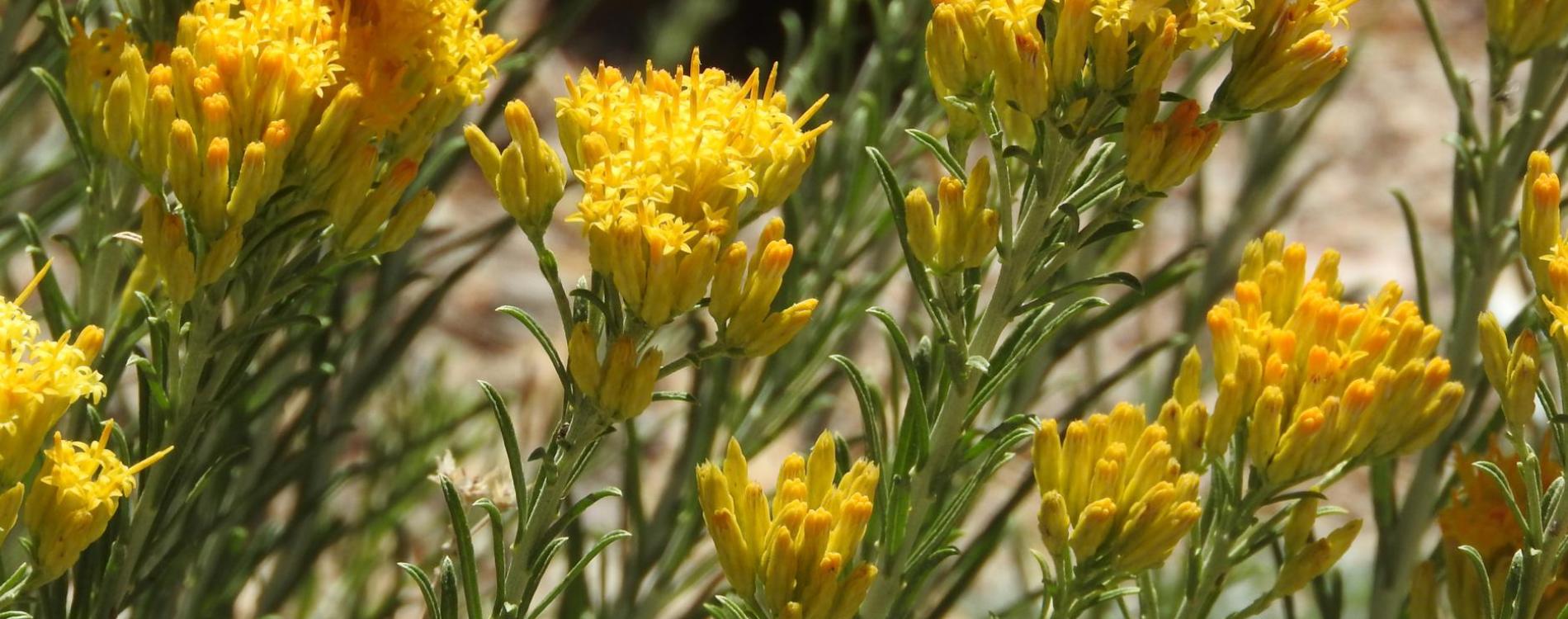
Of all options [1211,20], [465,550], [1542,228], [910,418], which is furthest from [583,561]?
[1542,228]

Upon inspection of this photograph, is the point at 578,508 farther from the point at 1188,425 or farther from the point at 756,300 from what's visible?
the point at 1188,425

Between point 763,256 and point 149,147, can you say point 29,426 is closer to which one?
point 149,147

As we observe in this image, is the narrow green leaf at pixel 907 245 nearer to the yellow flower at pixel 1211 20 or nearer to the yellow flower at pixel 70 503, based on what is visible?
the yellow flower at pixel 1211 20

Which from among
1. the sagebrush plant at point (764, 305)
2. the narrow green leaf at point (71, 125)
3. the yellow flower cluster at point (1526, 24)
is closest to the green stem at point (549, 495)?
the sagebrush plant at point (764, 305)

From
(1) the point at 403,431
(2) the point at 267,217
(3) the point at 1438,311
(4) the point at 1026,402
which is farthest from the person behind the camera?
(3) the point at 1438,311

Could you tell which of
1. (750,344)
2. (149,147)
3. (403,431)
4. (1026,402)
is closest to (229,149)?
(149,147)

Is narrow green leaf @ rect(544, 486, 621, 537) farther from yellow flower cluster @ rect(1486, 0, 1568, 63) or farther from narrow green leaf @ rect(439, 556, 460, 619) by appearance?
yellow flower cluster @ rect(1486, 0, 1568, 63)
